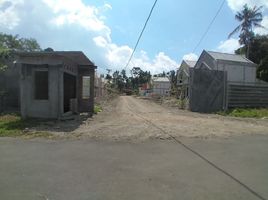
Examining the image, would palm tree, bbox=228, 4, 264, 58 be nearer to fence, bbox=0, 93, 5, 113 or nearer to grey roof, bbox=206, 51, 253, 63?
grey roof, bbox=206, 51, 253, 63

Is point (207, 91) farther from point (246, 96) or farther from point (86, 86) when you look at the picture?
point (86, 86)

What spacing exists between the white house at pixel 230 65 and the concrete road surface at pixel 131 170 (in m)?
31.3

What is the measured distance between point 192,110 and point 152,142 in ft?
53.7

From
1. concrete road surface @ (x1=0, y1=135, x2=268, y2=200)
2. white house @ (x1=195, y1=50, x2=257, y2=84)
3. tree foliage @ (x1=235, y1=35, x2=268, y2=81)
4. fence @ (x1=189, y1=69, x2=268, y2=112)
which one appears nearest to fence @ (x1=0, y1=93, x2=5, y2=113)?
concrete road surface @ (x1=0, y1=135, x2=268, y2=200)

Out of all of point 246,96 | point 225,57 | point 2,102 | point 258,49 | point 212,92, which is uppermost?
point 258,49

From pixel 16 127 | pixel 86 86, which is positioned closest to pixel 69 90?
pixel 86 86

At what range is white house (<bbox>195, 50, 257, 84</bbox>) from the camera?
1645 inches

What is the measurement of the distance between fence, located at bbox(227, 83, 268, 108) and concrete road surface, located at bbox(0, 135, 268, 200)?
1638cm

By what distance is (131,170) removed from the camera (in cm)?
775

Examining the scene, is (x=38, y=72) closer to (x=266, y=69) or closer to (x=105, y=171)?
(x=105, y=171)

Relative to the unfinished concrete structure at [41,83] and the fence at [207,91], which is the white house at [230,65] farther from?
the unfinished concrete structure at [41,83]

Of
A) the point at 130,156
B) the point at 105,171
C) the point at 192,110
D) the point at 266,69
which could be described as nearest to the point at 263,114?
the point at 192,110

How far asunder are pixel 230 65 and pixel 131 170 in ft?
121

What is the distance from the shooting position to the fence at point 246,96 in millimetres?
27453
